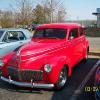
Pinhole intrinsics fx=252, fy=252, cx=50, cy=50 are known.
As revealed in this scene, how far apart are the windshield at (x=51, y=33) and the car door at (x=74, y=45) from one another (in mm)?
299

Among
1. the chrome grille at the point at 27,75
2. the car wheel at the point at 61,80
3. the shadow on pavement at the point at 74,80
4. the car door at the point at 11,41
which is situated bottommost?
the shadow on pavement at the point at 74,80

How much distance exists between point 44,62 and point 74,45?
233cm

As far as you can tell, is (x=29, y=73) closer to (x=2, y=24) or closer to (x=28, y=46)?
(x=28, y=46)

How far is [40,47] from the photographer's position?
7.84m

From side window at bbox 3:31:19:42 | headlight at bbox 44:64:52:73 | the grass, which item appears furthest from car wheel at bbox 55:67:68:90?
the grass

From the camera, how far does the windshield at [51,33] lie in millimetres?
Answer: 8938

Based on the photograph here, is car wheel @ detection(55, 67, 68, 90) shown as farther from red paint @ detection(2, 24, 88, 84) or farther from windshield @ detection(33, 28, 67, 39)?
windshield @ detection(33, 28, 67, 39)

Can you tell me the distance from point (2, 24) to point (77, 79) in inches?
1270

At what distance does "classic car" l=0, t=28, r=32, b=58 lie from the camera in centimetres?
1030

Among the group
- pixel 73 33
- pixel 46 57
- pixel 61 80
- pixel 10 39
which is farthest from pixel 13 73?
pixel 10 39

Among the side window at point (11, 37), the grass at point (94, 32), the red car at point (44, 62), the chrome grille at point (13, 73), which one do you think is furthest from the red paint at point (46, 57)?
the grass at point (94, 32)

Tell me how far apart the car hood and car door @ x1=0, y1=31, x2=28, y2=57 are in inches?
80.4

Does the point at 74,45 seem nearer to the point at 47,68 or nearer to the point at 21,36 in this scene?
the point at 47,68

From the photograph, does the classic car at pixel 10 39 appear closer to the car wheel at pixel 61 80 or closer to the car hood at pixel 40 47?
the car hood at pixel 40 47
